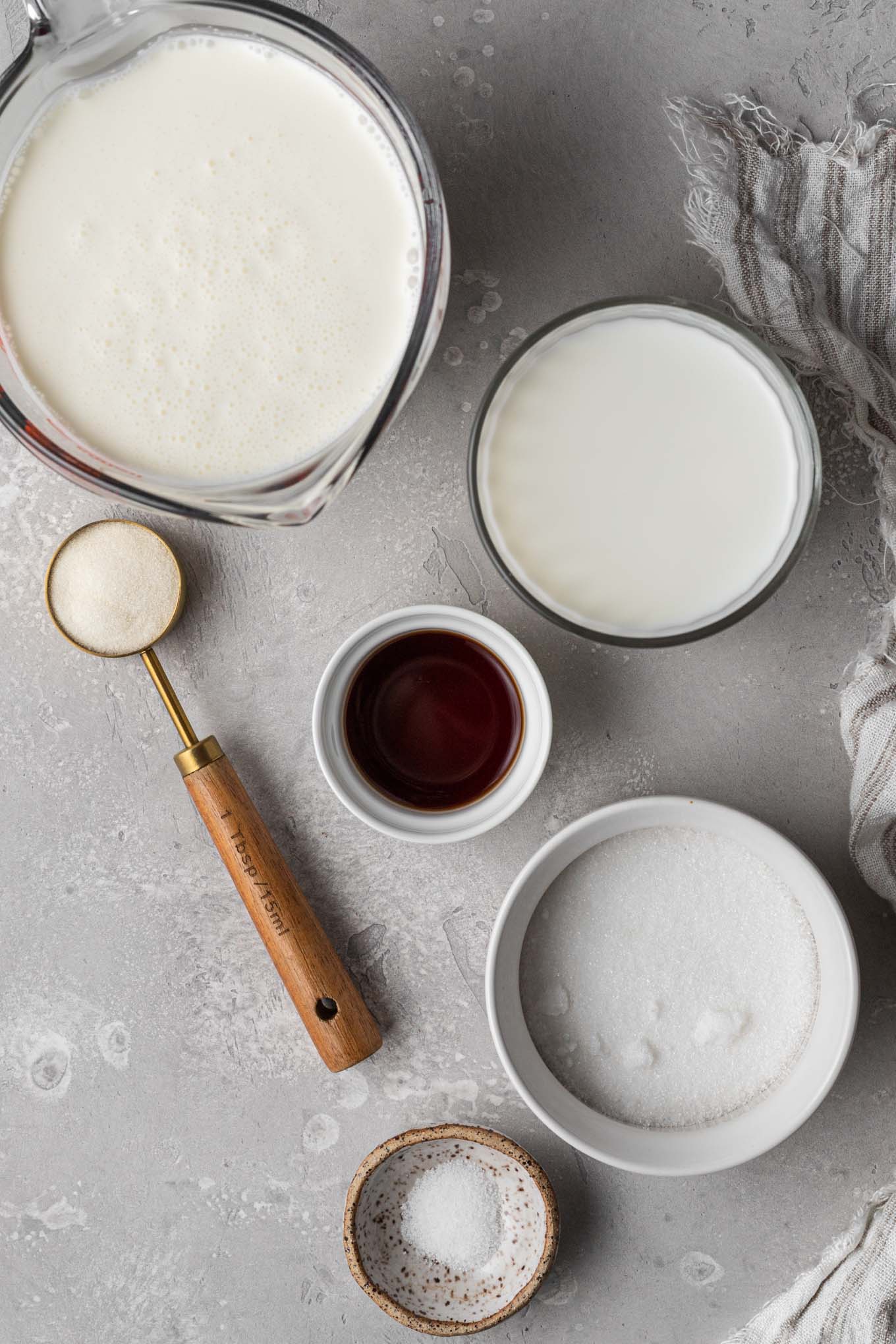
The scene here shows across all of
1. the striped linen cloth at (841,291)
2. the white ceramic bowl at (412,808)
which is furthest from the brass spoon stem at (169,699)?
the striped linen cloth at (841,291)

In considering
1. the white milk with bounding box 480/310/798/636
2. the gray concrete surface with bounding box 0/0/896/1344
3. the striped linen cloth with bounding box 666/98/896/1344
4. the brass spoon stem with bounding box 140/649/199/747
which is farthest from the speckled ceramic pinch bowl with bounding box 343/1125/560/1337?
the white milk with bounding box 480/310/798/636

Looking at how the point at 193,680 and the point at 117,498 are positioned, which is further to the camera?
the point at 193,680

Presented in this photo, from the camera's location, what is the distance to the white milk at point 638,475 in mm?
916

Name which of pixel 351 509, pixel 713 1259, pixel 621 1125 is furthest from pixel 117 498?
pixel 713 1259

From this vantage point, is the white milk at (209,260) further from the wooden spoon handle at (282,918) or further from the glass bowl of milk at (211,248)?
the wooden spoon handle at (282,918)

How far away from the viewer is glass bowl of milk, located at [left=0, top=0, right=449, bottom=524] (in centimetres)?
85

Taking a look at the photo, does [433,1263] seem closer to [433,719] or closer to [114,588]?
[433,719]

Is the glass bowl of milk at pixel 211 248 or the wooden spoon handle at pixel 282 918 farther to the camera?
the wooden spoon handle at pixel 282 918

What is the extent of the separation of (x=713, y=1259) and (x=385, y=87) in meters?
1.13

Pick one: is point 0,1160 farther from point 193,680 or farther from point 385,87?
point 385,87

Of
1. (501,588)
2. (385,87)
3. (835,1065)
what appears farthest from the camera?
(501,588)

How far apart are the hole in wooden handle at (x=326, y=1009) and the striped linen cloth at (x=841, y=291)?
20.7 inches

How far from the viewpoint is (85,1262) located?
1.13 meters

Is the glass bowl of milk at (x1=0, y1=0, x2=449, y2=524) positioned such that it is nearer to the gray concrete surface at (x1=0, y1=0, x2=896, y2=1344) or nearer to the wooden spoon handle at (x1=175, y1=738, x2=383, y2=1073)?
the gray concrete surface at (x1=0, y1=0, x2=896, y2=1344)
